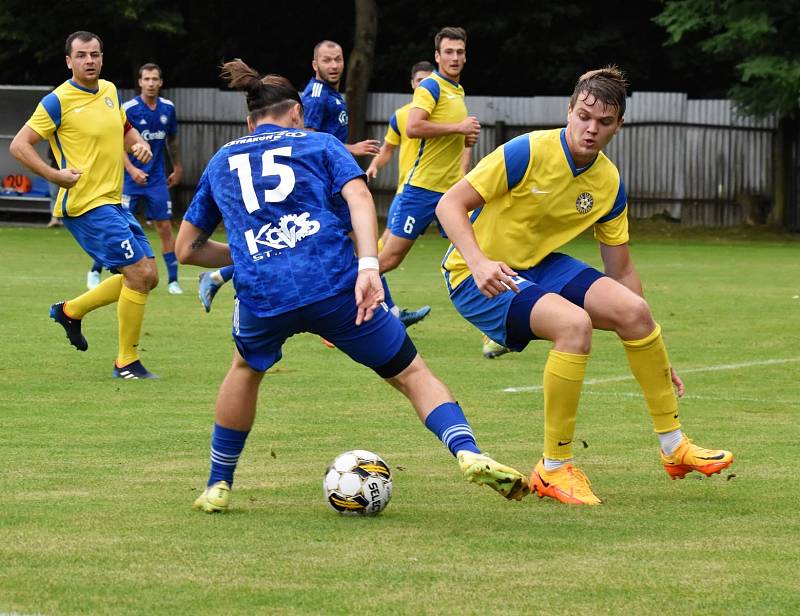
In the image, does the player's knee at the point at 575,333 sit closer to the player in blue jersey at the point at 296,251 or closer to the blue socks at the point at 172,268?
the player in blue jersey at the point at 296,251

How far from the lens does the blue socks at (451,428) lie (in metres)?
5.76

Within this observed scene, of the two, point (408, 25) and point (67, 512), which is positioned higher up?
point (408, 25)

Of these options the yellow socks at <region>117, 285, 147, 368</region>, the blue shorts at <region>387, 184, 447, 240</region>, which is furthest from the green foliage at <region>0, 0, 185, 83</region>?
the yellow socks at <region>117, 285, 147, 368</region>

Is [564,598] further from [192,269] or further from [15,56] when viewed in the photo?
[15,56]

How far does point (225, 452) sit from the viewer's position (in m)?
6.12

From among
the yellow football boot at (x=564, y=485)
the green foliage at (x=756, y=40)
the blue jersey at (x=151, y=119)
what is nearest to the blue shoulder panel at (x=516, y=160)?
the yellow football boot at (x=564, y=485)

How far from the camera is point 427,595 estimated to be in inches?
184

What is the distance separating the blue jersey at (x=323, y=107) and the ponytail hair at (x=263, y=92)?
6.99m

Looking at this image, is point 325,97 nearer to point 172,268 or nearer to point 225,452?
point 172,268

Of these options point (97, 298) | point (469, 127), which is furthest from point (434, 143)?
point (97, 298)

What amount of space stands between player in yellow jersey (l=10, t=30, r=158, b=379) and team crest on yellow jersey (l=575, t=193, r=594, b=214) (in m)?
4.29

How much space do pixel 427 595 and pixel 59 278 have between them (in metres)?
14.0

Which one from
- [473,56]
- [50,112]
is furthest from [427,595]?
[473,56]

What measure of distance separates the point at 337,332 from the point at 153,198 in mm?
11140
